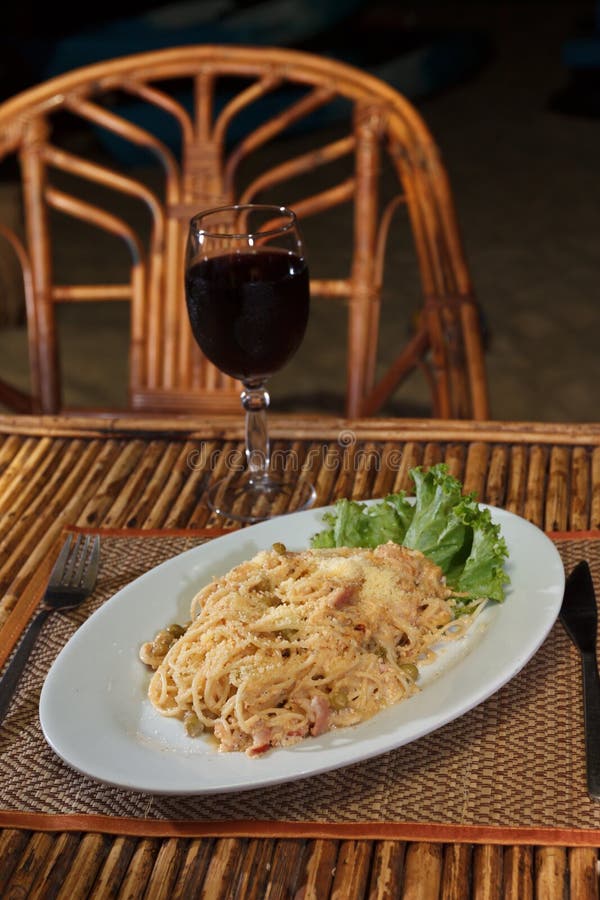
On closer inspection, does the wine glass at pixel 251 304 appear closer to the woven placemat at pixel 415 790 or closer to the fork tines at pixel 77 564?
the fork tines at pixel 77 564

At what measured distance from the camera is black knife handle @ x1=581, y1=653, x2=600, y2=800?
2.51ft

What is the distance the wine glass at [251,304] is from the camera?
1161 mm

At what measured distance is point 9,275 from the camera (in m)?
3.89

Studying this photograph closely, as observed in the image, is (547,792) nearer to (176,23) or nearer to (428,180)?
(428,180)

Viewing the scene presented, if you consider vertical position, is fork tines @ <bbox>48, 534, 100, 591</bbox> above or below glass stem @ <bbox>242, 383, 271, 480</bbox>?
below

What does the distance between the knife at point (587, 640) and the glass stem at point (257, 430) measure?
387 millimetres

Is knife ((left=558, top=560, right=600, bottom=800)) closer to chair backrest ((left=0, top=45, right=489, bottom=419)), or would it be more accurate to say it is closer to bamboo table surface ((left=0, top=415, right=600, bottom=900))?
bamboo table surface ((left=0, top=415, right=600, bottom=900))

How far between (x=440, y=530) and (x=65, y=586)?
35 cm

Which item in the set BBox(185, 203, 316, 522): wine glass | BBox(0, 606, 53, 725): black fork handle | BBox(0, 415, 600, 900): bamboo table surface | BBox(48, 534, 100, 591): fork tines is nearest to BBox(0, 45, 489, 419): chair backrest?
BBox(0, 415, 600, 900): bamboo table surface

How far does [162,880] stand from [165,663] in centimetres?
18

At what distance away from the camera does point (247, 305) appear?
1.17 metres

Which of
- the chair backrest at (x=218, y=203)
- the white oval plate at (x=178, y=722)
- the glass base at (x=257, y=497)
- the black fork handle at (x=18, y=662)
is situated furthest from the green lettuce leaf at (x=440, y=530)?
the chair backrest at (x=218, y=203)

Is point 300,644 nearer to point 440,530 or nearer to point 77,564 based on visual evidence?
point 440,530

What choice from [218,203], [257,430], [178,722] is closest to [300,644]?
[178,722]
